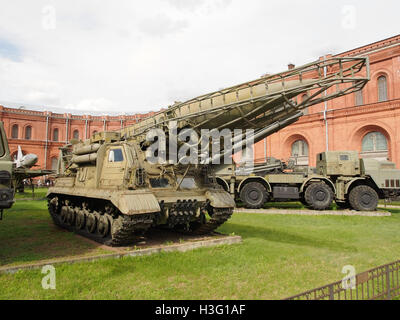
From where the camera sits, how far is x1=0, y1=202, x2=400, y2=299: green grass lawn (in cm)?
481

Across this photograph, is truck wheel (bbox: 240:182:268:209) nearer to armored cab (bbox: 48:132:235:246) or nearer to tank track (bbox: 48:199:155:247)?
armored cab (bbox: 48:132:235:246)

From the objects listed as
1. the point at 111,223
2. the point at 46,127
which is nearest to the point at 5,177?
the point at 111,223

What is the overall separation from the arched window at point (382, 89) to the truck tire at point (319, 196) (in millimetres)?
15496

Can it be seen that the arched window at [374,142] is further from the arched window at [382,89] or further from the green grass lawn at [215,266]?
the green grass lawn at [215,266]

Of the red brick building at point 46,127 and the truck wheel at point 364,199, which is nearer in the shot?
the truck wheel at point 364,199

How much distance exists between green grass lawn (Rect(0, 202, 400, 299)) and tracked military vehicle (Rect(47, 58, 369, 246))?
838 millimetres

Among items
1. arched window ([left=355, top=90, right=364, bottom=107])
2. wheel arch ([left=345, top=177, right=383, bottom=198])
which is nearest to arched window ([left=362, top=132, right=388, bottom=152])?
arched window ([left=355, top=90, right=364, bottom=107])

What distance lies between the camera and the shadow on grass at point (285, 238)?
25.2 feet

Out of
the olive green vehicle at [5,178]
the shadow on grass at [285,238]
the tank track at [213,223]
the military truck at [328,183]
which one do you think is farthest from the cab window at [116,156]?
the military truck at [328,183]

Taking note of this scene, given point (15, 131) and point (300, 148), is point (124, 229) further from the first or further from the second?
point (15, 131)

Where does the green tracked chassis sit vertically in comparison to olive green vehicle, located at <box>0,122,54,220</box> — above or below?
below

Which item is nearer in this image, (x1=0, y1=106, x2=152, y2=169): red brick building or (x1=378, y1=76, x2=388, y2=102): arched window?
(x1=378, y1=76, x2=388, y2=102): arched window
